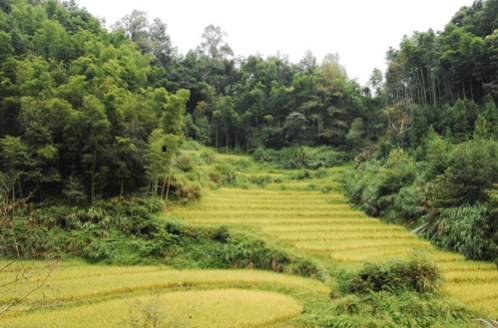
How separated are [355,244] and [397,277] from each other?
4.23 meters

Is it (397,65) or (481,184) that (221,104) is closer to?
(397,65)

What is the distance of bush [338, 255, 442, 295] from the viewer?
7.14 meters

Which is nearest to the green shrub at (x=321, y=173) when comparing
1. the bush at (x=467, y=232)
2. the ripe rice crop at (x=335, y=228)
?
the ripe rice crop at (x=335, y=228)

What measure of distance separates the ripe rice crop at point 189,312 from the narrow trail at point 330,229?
3657 mm

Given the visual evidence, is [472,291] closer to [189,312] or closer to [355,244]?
[355,244]

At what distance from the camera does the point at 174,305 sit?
6.73 metres

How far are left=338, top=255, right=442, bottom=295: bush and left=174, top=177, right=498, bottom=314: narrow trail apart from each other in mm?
546

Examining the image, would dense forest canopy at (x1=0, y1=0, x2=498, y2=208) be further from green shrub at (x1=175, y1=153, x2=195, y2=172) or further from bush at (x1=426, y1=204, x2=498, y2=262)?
bush at (x1=426, y1=204, x2=498, y2=262)

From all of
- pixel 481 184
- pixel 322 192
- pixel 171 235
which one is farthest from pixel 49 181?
pixel 481 184

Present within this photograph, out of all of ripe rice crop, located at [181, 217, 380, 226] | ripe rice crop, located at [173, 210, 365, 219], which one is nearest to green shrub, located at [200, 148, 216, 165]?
ripe rice crop, located at [173, 210, 365, 219]

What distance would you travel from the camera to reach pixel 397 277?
7.28 m

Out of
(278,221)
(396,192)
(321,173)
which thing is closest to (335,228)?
(278,221)

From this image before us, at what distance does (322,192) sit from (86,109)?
15042mm

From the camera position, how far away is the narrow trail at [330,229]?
8.41m
